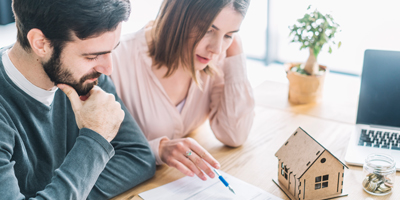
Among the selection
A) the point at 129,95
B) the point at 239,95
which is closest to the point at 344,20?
the point at 239,95

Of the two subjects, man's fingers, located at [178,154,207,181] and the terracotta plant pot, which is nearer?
man's fingers, located at [178,154,207,181]

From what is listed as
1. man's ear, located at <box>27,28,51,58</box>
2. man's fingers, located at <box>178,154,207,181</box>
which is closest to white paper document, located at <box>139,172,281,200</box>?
man's fingers, located at <box>178,154,207,181</box>

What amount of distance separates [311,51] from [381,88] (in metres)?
0.44

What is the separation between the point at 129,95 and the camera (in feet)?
4.83

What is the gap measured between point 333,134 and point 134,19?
257 centimetres

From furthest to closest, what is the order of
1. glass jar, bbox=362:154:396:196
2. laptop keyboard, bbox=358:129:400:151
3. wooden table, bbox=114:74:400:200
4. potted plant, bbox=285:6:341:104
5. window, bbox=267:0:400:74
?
window, bbox=267:0:400:74
potted plant, bbox=285:6:341:104
laptop keyboard, bbox=358:129:400:151
wooden table, bbox=114:74:400:200
glass jar, bbox=362:154:396:196

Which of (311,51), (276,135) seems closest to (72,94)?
(276,135)

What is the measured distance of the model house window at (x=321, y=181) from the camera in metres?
1.12

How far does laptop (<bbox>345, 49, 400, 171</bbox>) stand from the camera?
1.43 m

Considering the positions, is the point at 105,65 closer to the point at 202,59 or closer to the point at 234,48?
the point at 202,59

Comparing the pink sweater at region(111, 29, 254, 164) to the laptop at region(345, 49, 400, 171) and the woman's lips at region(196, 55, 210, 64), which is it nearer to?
the woman's lips at region(196, 55, 210, 64)

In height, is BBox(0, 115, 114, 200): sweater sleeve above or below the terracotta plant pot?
above

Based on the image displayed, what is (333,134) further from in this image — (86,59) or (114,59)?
(86,59)

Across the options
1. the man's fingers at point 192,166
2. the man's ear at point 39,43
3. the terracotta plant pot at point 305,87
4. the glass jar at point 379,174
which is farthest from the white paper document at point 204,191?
the terracotta plant pot at point 305,87
